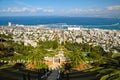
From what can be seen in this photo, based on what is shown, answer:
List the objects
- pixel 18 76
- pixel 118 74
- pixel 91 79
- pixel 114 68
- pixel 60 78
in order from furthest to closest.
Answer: pixel 60 78 < pixel 18 76 < pixel 91 79 < pixel 114 68 < pixel 118 74

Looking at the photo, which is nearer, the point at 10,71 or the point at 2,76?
the point at 2,76

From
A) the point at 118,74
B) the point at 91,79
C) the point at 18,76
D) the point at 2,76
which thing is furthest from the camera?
the point at 18,76

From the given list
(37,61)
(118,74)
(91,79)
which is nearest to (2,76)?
(91,79)

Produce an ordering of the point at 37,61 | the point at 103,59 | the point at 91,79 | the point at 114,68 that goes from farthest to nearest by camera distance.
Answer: the point at 37,61
the point at 91,79
the point at 103,59
the point at 114,68

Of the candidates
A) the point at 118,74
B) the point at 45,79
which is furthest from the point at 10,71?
the point at 118,74

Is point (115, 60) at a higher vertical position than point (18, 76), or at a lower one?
higher

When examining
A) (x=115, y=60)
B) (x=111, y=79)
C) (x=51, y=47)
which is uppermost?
(x=115, y=60)

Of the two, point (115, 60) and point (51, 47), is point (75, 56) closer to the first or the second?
point (115, 60)

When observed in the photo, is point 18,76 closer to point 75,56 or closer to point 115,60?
point 115,60

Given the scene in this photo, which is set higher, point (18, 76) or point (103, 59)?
point (103, 59)
